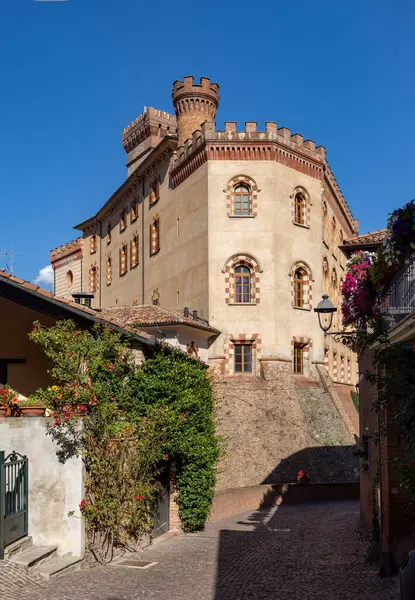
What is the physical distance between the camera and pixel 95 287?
50344mm

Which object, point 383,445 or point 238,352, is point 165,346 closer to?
point 383,445

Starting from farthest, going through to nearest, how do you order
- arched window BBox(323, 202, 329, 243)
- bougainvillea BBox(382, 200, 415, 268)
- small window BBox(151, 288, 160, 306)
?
1. small window BBox(151, 288, 160, 306)
2. arched window BBox(323, 202, 329, 243)
3. bougainvillea BBox(382, 200, 415, 268)

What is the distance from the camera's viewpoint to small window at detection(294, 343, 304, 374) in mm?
31422

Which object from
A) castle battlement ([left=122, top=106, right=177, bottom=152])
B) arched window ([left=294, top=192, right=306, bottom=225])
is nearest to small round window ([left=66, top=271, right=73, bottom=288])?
castle battlement ([left=122, top=106, right=177, bottom=152])

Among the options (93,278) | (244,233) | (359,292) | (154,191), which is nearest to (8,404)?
(359,292)

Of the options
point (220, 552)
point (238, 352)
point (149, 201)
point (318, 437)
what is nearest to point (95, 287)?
point (149, 201)

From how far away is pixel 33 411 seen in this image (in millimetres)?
12945

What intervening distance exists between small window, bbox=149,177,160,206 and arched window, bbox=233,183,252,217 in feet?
24.7

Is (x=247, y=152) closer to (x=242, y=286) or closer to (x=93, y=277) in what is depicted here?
(x=242, y=286)

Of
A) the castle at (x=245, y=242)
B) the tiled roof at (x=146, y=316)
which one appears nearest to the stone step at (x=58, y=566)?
the tiled roof at (x=146, y=316)

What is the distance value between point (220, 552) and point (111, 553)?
2560mm

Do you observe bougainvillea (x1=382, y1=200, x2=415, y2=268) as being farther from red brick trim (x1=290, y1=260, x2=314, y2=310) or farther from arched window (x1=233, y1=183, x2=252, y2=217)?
red brick trim (x1=290, y1=260, x2=314, y2=310)

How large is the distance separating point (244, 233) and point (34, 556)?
21.1m

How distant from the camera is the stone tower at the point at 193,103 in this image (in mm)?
35125
